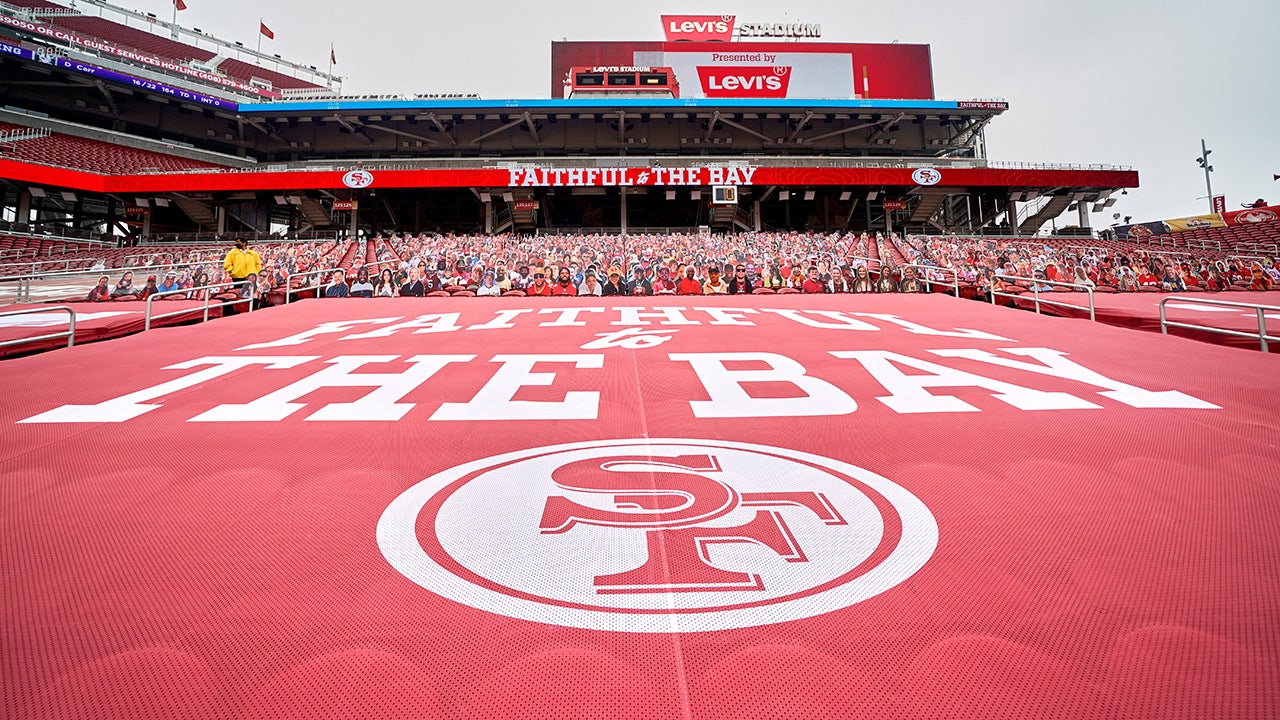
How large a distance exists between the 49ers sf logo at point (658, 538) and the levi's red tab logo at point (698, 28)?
55.1 metres

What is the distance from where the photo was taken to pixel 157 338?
279 inches

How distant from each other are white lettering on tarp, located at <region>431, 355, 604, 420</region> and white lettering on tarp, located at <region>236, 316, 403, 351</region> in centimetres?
365

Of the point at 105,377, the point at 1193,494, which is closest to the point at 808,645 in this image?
the point at 1193,494

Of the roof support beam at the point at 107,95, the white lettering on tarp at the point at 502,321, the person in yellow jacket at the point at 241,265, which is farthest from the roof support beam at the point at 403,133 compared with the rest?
the white lettering on tarp at the point at 502,321

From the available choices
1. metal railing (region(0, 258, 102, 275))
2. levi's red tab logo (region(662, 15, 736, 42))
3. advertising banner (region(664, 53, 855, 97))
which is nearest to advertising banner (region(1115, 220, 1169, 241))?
advertising banner (region(664, 53, 855, 97))

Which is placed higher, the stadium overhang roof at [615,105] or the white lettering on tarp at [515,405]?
the stadium overhang roof at [615,105]

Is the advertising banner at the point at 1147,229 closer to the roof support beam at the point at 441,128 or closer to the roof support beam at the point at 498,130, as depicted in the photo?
the roof support beam at the point at 498,130

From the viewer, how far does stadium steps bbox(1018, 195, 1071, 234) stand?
31.2 metres

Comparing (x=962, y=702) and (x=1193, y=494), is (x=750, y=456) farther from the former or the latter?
(x=1193, y=494)

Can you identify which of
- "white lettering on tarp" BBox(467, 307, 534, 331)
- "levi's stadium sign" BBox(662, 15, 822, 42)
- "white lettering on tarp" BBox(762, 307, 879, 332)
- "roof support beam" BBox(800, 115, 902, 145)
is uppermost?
"levi's stadium sign" BBox(662, 15, 822, 42)

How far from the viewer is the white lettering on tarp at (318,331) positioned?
6.50m

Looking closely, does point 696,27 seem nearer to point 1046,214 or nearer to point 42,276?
point 1046,214

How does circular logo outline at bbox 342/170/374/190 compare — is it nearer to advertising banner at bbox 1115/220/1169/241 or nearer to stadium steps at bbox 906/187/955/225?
stadium steps at bbox 906/187/955/225

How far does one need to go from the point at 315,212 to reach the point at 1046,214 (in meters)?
44.5
